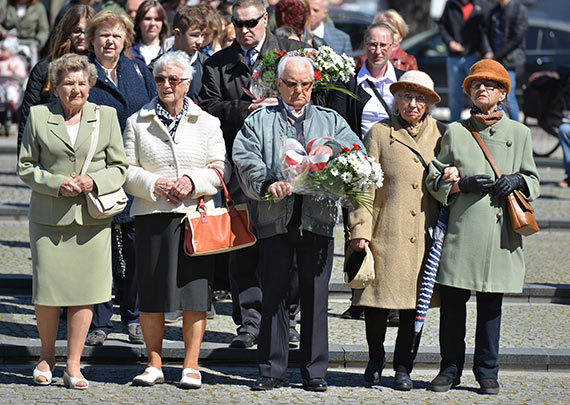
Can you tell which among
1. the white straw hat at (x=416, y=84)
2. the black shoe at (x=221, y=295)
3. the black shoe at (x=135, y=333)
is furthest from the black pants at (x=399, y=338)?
the black shoe at (x=221, y=295)

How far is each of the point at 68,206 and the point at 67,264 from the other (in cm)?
38

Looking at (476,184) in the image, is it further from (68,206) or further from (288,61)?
(68,206)

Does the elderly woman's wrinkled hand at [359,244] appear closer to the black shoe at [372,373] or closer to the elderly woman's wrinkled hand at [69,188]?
the black shoe at [372,373]

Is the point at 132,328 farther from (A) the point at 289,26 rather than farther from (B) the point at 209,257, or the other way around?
(A) the point at 289,26

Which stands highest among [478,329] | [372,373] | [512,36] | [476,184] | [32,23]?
[32,23]

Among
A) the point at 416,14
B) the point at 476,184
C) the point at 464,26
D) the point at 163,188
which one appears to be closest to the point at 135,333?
the point at 163,188

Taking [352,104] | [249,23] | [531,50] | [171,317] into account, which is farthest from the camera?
[531,50]

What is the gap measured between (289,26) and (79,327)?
129 inches

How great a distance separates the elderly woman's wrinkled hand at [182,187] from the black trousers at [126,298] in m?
1.24

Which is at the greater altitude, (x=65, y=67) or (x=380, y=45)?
(x=380, y=45)

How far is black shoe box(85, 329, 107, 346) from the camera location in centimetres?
794

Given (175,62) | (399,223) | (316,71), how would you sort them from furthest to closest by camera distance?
1. (316,71)
2. (399,223)
3. (175,62)

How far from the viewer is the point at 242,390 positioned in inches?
285

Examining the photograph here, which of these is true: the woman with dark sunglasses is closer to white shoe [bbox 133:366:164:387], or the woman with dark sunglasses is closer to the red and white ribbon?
white shoe [bbox 133:366:164:387]
